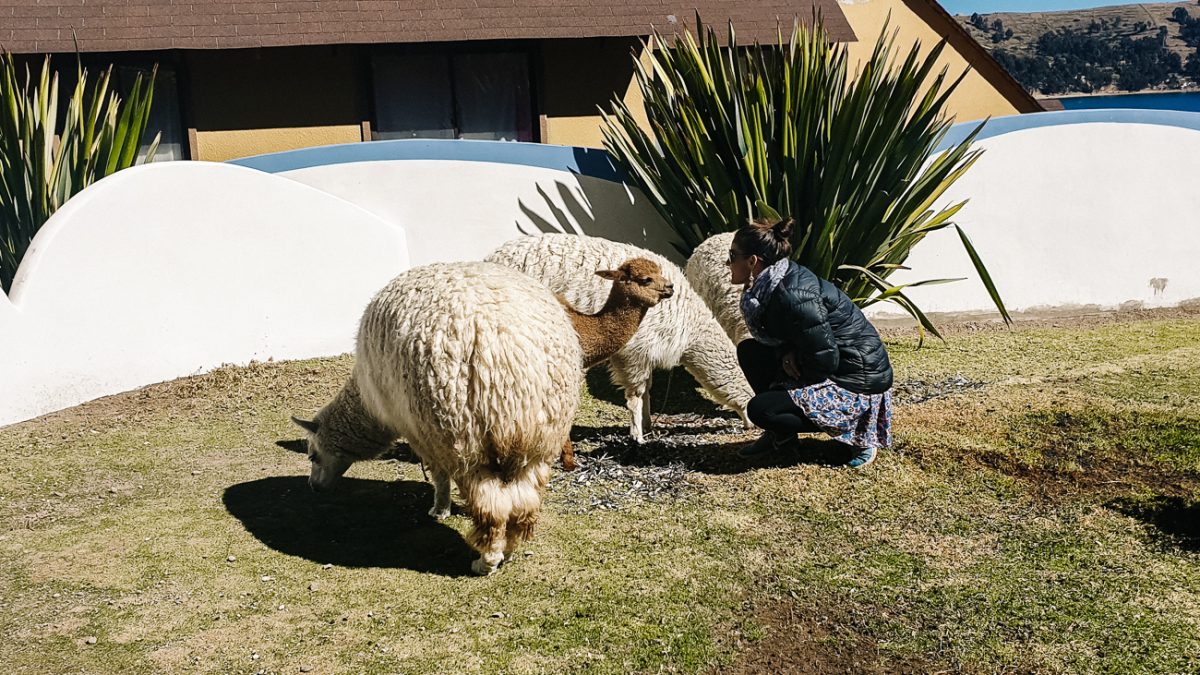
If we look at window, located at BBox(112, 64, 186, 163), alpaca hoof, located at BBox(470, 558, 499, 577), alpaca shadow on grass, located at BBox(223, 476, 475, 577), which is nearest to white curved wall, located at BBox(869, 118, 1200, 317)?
alpaca shadow on grass, located at BBox(223, 476, 475, 577)

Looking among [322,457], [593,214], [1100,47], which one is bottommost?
[322,457]

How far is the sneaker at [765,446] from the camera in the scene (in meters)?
6.67

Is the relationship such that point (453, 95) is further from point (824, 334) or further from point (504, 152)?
point (824, 334)

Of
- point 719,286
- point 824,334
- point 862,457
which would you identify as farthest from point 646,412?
point 824,334

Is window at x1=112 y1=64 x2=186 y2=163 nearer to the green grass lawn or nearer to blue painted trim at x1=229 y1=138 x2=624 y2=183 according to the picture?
blue painted trim at x1=229 y1=138 x2=624 y2=183

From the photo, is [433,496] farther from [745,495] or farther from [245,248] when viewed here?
[245,248]

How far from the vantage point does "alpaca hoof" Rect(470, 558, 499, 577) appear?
501 cm

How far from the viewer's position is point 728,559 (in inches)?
202

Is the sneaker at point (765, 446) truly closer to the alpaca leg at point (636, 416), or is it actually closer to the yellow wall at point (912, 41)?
the alpaca leg at point (636, 416)

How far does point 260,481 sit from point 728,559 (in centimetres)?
299

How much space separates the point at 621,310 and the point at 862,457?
169 cm

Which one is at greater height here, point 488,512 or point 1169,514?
point 488,512

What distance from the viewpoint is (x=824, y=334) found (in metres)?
5.89

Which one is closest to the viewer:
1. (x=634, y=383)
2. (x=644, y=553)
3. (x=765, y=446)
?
(x=644, y=553)
